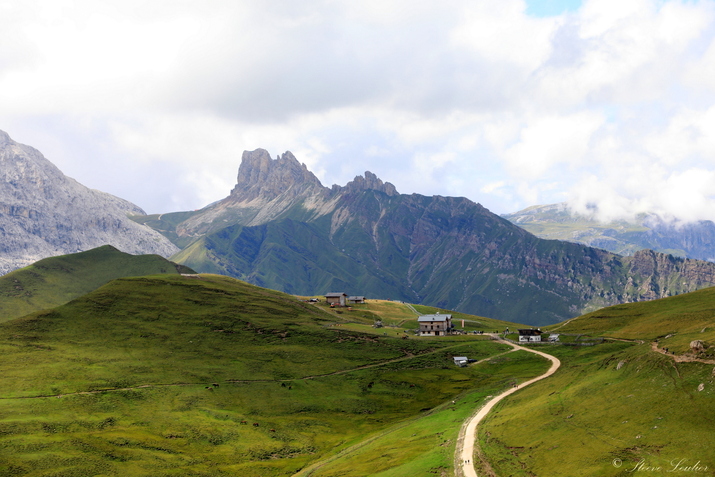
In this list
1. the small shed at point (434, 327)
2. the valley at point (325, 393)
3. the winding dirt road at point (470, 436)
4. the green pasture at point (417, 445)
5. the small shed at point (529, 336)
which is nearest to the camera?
the winding dirt road at point (470, 436)

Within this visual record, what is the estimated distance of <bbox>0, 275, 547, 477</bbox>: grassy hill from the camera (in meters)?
78.8

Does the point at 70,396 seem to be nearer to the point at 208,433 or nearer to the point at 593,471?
the point at 208,433

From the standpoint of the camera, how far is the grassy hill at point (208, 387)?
7875cm

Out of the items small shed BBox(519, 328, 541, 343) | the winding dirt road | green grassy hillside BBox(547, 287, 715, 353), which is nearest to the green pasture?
the winding dirt road

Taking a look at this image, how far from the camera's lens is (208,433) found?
302 feet

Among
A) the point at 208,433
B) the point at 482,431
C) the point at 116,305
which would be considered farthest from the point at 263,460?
the point at 116,305

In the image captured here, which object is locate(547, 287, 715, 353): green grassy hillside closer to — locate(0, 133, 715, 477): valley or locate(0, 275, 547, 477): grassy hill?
locate(0, 133, 715, 477): valley

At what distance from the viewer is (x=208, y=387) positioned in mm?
116438

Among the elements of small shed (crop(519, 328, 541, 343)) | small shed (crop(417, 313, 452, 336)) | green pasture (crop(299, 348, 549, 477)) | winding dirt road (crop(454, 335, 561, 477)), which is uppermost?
small shed (crop(417, 313, 452, 336))

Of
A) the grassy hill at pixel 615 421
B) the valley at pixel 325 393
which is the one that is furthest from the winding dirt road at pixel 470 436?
the grassy hill at pixel 615 421

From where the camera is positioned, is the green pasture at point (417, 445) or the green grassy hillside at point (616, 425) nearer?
the green grassy hillside at point (616, 425)

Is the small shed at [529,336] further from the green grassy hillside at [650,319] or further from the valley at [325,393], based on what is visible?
the green grassy hillside at [650,319]

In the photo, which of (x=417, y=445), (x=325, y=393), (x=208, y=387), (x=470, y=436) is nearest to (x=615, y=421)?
(x=470, y=436)

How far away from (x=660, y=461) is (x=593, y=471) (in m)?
6.48
